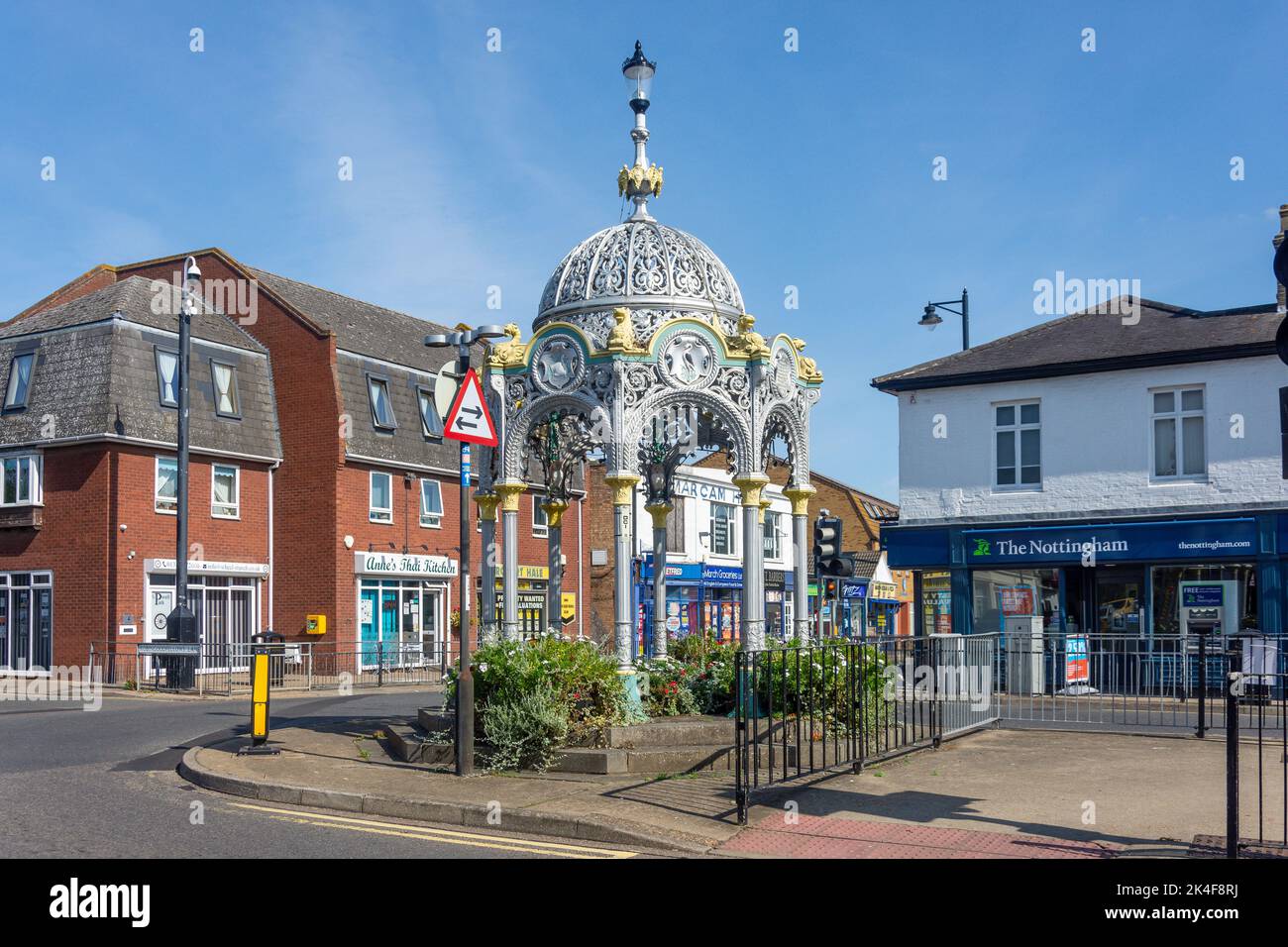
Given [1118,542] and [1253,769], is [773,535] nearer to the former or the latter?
[1118,542]

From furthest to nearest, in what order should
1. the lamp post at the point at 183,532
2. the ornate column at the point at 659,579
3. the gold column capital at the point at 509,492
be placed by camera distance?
the lamp post at the point at 183,532
the ornate column at the point at 659,579
the gold column capital at the point at 509,492

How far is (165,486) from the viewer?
1173 inches

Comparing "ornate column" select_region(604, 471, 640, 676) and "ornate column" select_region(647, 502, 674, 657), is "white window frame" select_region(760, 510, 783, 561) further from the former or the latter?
"ornate column" select_region(604, 471, 640, 676)

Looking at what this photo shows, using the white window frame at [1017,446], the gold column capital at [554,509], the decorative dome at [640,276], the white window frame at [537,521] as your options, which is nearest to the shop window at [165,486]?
the white window frame at [537,521]

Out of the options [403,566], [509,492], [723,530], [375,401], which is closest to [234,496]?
[375,401]

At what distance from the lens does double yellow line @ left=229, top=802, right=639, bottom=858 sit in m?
8.48

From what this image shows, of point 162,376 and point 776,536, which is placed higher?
point 162,376

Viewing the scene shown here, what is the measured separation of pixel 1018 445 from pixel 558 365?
14474mm

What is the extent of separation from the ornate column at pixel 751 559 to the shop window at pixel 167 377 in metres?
20.6

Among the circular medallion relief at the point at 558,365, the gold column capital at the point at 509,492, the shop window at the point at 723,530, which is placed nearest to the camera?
the circular medallion relief at the point at 558,365

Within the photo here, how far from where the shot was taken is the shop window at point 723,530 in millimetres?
45906

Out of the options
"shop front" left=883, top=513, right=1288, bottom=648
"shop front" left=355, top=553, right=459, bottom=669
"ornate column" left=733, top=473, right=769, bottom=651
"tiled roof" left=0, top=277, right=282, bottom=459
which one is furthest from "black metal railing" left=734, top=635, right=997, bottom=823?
"tiled roof" left=0, top=277, right=282, bottom=459

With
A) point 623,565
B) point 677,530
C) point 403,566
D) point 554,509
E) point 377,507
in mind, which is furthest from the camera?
point 677,530

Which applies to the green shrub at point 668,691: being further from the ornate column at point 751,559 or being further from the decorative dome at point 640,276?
the decorative dome at point 640,276
